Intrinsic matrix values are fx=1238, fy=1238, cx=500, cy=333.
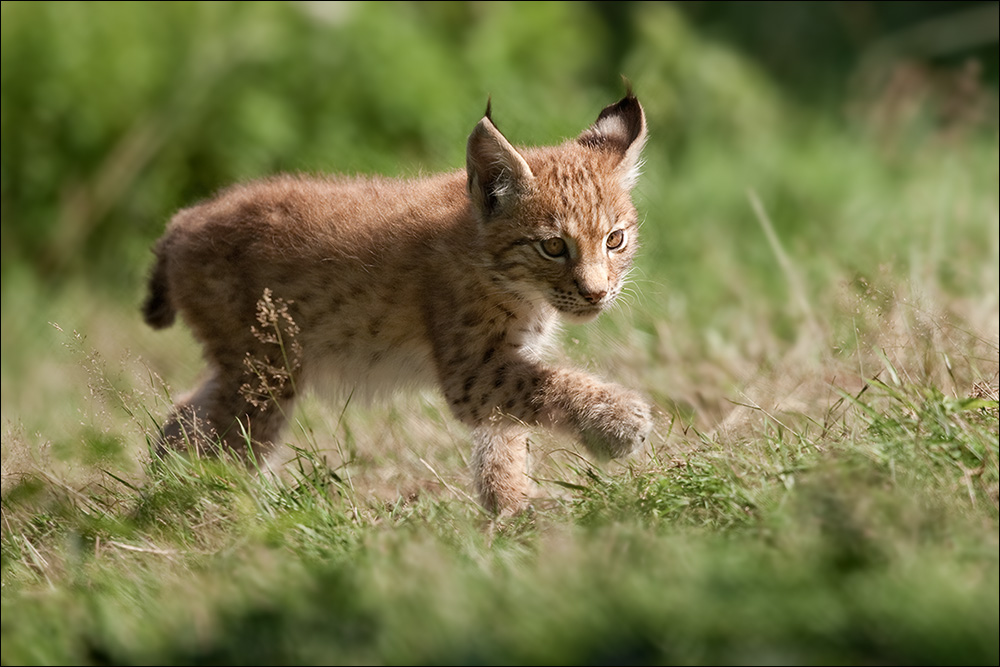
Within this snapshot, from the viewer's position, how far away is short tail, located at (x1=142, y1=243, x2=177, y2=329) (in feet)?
18.5

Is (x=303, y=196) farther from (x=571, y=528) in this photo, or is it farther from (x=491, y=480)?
(x=571, y=528)

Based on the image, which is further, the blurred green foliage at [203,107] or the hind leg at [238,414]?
the blurred green foliage at [203,107]

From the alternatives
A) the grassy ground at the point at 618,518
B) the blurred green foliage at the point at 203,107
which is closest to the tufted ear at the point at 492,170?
the grassy ground at the point at 618,518

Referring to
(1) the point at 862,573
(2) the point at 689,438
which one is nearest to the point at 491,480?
(2) the point at 689,438

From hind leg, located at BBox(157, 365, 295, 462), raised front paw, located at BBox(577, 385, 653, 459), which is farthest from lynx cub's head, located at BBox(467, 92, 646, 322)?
hind leg, located at BBox(157, 365, 295, 462)

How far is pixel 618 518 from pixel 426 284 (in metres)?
1.70

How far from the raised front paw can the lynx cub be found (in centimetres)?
5

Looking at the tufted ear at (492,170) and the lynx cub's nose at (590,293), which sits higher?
the tufted ear at (492,170)

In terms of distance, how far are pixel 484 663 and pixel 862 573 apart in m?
0.95

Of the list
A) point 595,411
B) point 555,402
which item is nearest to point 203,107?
point 555,402

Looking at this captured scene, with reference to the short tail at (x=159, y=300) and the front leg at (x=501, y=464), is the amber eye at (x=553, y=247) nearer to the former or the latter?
the front leg at (x=501, y=464)

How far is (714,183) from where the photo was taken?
9531 mm

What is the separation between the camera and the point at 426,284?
513 cm

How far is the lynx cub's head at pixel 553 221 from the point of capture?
4.80 meters
